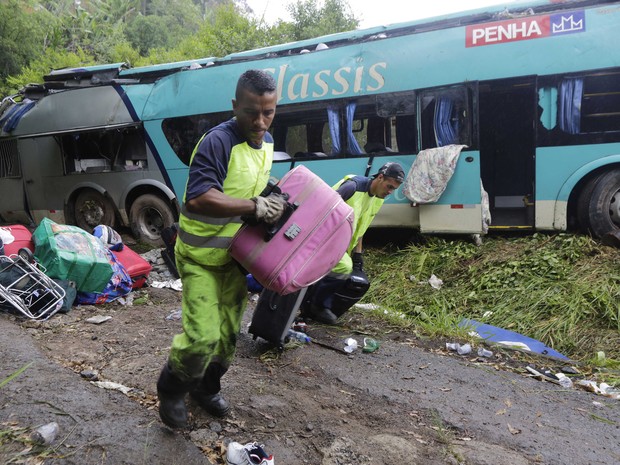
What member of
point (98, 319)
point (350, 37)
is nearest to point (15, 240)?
point (98, 319)

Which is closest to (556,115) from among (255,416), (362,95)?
(362,95)

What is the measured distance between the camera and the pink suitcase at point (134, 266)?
554 cm

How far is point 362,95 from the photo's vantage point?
6.46 metres

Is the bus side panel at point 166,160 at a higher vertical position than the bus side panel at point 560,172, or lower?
higher

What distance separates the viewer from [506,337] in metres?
4.27

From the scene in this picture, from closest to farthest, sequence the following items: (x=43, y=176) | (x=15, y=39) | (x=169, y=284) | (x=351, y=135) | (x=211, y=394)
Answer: (x=211, y=394) → (x=169, y=284) → (x=351, y=135) → (x=43, y=176) → (x=15, y=39)

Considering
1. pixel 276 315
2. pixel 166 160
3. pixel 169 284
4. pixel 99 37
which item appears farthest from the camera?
pixel 99 37

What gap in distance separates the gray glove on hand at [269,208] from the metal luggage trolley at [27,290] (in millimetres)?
3247

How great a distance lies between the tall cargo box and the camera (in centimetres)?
474

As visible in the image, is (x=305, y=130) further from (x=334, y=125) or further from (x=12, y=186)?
(x=12, y=186)

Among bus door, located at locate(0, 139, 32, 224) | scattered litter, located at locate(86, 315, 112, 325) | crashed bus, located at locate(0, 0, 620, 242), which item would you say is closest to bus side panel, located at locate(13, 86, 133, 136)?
crashed bus, located at locate(0, 0, 620, 242)

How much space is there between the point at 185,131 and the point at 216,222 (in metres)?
5.81

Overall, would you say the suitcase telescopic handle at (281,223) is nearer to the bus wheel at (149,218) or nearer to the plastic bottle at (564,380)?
the plastic bottle at (564,380)

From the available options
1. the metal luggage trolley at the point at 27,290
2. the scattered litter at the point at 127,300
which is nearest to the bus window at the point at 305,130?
the scattered litter at the point at 127,300
